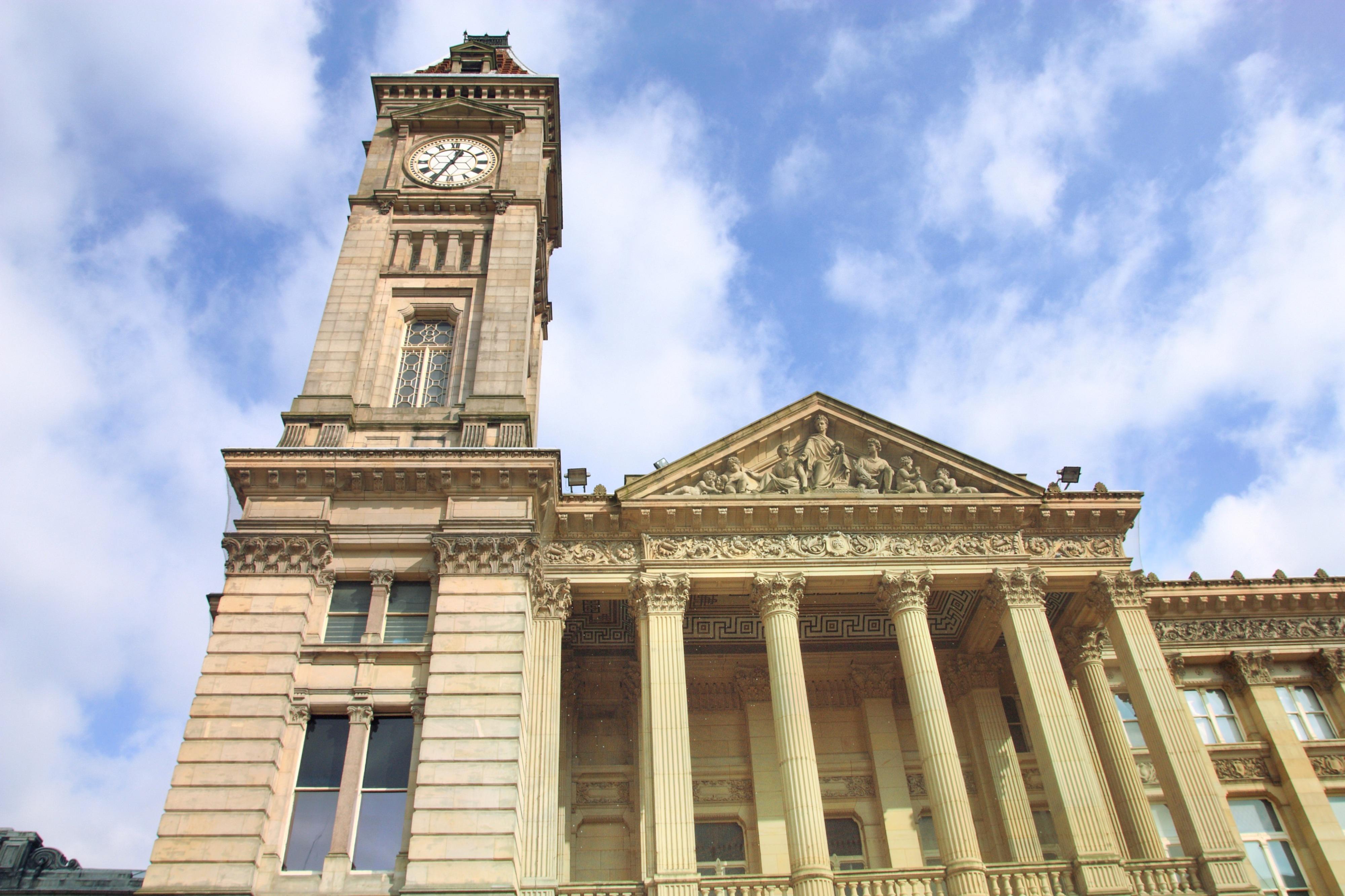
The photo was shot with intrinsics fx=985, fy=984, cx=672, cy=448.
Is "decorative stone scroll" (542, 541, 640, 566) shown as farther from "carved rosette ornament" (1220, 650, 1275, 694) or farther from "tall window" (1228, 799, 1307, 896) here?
"carved rosette ornament" (1220, 650, 1275, 694)

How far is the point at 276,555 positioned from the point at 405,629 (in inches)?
137

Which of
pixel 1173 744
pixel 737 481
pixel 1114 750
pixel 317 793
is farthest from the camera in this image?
pixel 737 481

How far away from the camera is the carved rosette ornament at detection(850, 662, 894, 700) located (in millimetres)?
28859

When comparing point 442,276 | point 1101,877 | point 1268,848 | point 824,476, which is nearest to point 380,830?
point 824,476

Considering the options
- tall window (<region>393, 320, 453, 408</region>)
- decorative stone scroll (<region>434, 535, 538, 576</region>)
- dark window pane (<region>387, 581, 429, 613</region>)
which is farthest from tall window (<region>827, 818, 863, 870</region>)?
tall window (<region>393, 320, 453, 408</region>)

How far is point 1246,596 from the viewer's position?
30438mm

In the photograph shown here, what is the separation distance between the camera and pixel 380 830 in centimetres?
2022

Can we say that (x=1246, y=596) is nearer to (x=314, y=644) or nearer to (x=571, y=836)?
(x=571, y=836)

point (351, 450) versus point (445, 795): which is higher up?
point (351, 450)

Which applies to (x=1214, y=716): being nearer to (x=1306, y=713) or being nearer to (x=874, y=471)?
(x=1306, y=713)

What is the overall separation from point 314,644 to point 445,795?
16.3 ft

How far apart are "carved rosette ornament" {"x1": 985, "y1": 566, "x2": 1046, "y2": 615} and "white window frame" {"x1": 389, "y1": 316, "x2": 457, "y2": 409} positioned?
15530 mm

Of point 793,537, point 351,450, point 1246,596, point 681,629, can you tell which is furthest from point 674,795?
point 1246,596

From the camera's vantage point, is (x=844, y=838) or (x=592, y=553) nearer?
(x=592, y=553)
